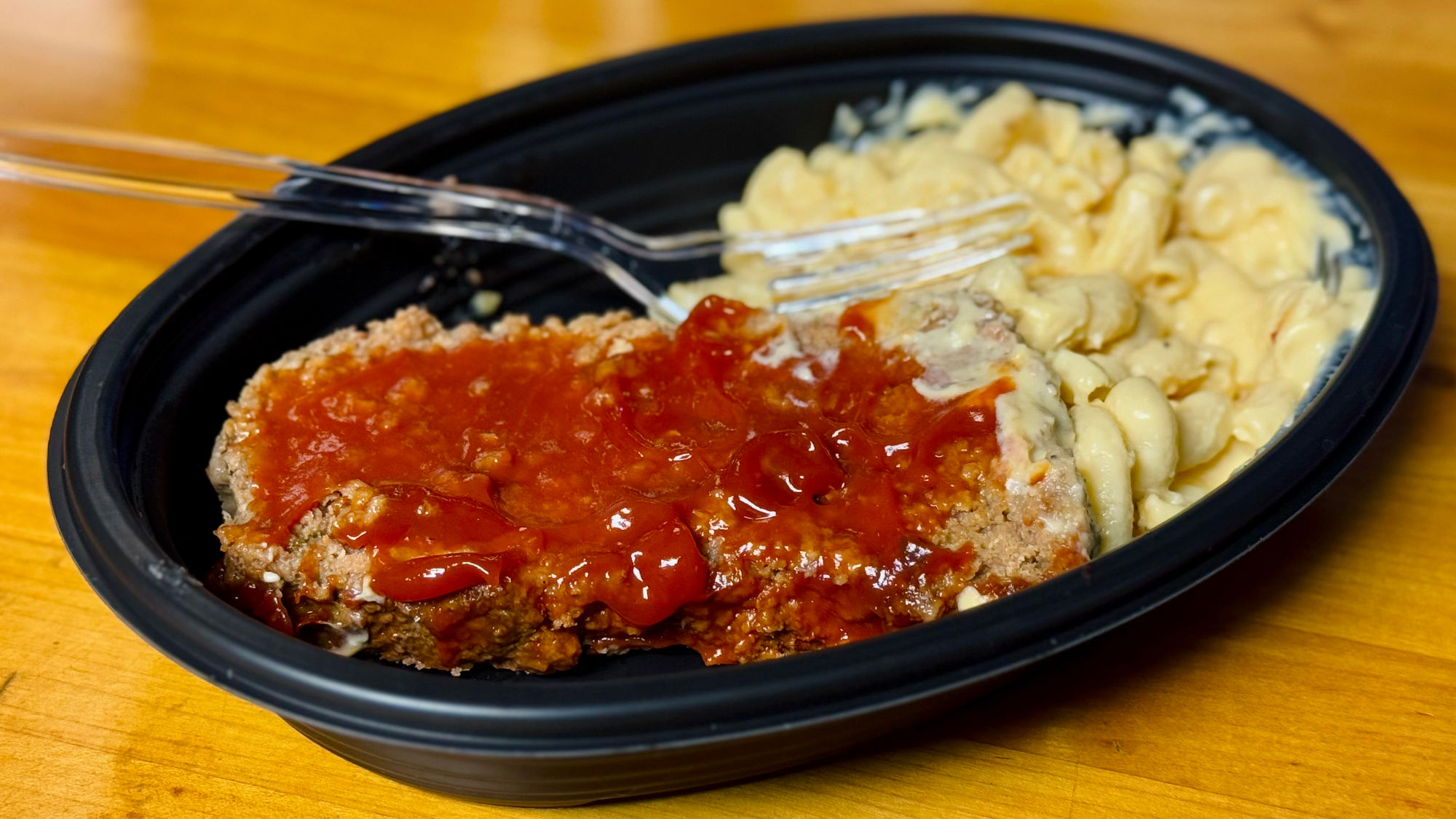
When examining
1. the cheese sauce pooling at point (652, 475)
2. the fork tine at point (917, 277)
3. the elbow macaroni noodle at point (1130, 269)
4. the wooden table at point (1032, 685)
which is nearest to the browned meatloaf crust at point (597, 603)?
the cheese sauce pooling at point (652, 475)

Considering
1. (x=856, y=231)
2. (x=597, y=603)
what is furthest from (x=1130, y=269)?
(x=597, y=603)

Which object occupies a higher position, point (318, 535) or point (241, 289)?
point (241, 289)

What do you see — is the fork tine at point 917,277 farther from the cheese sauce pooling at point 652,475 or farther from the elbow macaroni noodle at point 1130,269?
the cheese sauce pooling at point 652,475

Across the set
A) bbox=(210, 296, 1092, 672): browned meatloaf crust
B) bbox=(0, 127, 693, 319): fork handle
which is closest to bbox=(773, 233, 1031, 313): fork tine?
bbox=(0, 127, 693, 319): fork handle

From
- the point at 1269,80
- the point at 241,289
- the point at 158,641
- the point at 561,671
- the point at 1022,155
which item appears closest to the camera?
the point at 158,641

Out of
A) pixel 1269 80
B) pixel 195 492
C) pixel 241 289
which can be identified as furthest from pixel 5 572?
pixel 1269 80

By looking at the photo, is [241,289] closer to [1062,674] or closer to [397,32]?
[1062,674]

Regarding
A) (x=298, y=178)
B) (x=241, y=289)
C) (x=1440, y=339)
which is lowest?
(x=1440, y=339)
